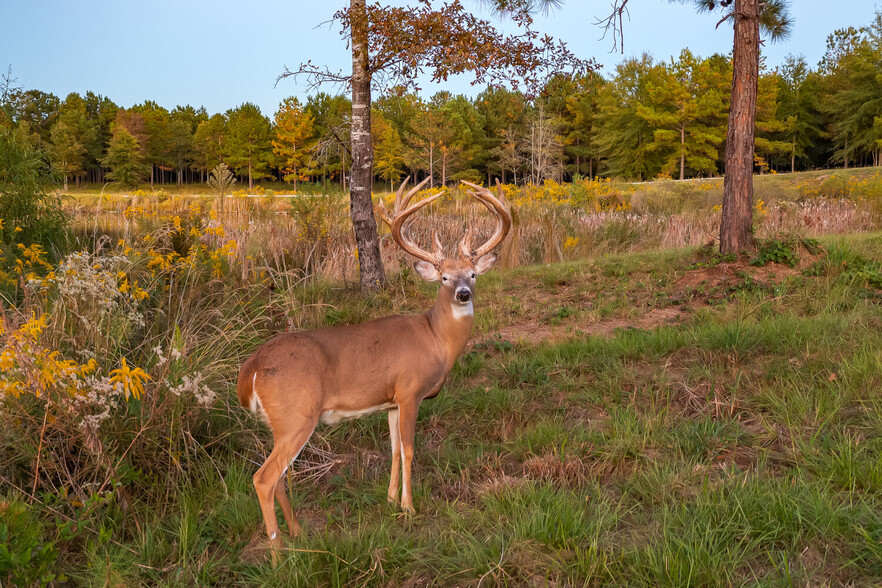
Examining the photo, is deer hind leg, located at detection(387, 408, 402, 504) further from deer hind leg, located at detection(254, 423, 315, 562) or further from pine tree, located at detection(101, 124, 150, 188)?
pine tree, located at detection(101, 124, 150, 188)

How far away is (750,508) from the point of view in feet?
9.48

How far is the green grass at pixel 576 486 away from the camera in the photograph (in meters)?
2.60

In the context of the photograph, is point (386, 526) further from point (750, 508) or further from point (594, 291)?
point (594, 291)

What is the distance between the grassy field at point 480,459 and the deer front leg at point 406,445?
9 cm

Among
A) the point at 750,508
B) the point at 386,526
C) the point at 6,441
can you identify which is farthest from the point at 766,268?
the point at 6,441

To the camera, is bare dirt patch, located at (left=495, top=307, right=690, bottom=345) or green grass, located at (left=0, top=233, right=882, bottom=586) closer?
green grass, located at (left=0, top=233, right=882, bottom=586)

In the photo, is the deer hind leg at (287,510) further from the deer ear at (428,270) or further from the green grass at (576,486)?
the deer ear at (428,270)

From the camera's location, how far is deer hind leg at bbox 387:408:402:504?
11.3 feet

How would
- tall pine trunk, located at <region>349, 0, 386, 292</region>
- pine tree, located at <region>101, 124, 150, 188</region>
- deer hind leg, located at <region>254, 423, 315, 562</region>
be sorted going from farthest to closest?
pine tree, located at <region>101, 124, 150, 188</region> → tall pine trunk, located at <region>349, 0, 386, 292</region> → deer hind leg, located at <region>254, 423, 315, 562</region>

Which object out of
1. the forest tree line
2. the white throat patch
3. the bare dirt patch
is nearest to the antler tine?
the white throat patch

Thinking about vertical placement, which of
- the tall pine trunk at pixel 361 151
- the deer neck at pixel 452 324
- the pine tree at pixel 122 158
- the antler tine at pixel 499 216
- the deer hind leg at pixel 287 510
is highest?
the pine tree at pixel 122 158

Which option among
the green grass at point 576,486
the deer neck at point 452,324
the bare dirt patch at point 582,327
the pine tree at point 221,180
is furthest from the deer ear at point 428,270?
the pine tree at point 221,180

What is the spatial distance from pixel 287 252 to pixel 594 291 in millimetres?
4332

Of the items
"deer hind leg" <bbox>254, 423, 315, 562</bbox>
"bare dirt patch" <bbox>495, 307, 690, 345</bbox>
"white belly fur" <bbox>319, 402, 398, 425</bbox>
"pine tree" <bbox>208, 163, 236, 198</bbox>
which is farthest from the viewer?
"pine tree" <bbox>208, 163, 236, 198</bbox>
